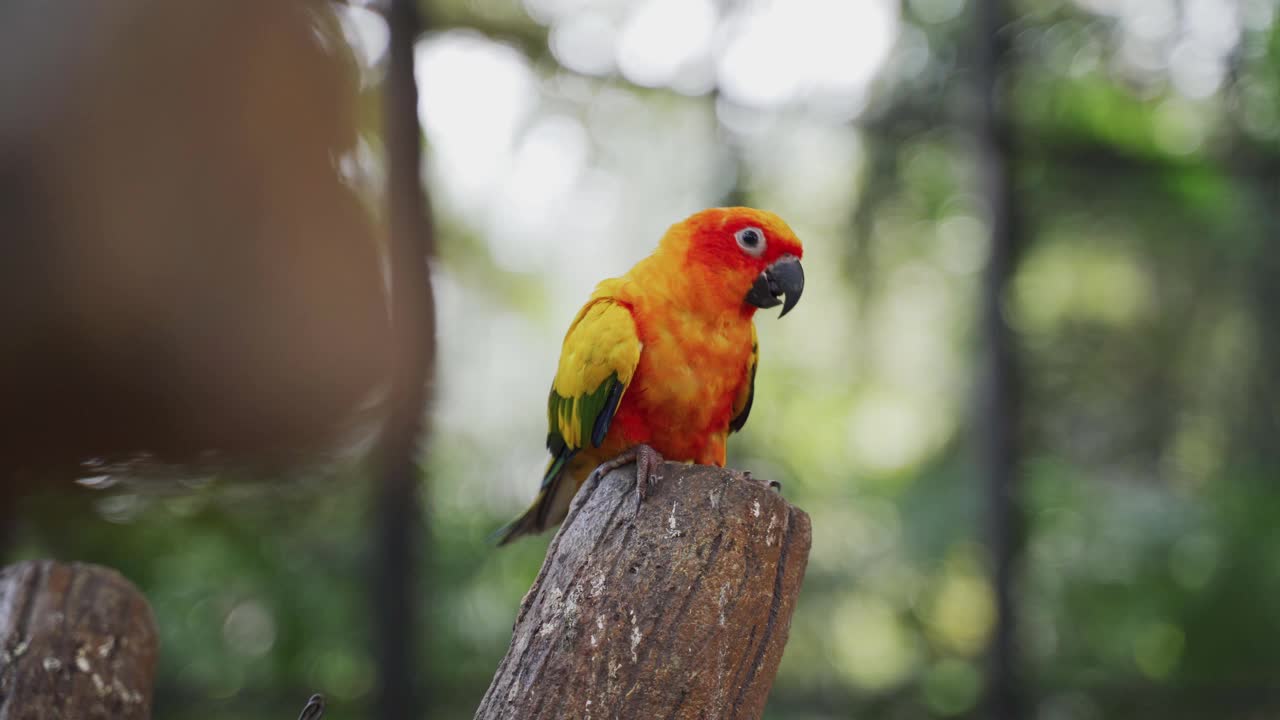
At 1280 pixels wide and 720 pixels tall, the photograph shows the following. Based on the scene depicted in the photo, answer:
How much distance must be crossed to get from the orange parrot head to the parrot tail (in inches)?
15.5

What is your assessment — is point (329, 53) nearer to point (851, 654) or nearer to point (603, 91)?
point (603, 91)

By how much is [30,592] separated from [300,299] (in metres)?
1.14

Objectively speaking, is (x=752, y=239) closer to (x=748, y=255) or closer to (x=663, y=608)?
(x=748, y=255)

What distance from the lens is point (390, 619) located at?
2.83 meters

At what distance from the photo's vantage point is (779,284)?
1.48 metres

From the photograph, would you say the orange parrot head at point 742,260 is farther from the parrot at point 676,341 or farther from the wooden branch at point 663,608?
the wooden branch at point 663,608

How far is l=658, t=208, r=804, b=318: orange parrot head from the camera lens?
148 cm

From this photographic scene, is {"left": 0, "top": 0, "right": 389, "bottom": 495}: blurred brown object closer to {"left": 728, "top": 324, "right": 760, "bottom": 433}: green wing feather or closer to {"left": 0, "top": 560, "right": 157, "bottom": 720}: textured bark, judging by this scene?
{"left": 0, "top": 560, "right": 157, "bottom": 720}: textured bark

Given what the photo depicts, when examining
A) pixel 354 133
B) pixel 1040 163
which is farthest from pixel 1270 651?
pixel 354 133

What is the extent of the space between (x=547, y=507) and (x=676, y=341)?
410 mm

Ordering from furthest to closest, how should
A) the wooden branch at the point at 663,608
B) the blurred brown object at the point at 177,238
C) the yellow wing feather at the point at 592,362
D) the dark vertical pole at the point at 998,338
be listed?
the dark vertical pole at the point at 998,338 < the yellow wing feather at the point at 592,362 < the wooden branch at the point at 663,608 < the blurred brown object at the point at 177,238

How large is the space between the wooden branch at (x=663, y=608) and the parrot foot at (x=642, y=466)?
0.01 meters

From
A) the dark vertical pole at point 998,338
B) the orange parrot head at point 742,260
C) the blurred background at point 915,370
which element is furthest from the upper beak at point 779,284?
the dark vertical pole at point 998,338

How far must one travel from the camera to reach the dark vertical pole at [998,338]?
3.43 m
